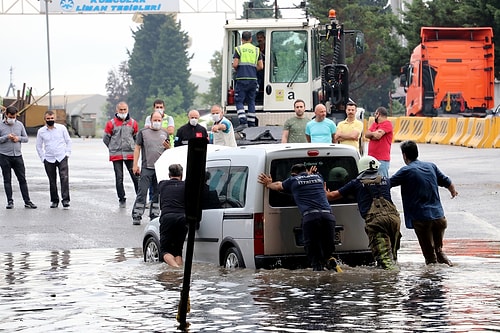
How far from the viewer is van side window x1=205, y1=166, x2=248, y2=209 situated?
13.5 m

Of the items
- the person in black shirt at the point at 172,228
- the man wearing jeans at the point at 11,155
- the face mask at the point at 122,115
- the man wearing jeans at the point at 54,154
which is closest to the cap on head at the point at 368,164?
the person in black shirt at the point at 172,228

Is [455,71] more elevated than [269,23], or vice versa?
[269,23]

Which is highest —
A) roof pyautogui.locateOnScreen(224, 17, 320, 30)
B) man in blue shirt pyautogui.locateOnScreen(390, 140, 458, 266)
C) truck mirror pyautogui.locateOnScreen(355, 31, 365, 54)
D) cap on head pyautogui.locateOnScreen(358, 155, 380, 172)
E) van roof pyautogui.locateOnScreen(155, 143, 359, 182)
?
roof pyautogui.locateOnScreen(224, 17, 320, 30)

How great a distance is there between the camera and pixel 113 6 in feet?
252

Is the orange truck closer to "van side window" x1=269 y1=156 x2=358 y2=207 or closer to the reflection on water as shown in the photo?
the reflection on water

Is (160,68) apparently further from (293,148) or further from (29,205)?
(293,148)

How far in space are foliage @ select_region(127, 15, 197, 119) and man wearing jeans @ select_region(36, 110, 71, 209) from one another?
125846 mm

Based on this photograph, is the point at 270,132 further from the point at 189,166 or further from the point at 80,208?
the point at 189,166

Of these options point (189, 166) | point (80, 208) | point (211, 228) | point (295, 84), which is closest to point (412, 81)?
point (295, 84)

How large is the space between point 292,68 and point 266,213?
43.8 ft

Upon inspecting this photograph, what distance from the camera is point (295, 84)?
26.1 m

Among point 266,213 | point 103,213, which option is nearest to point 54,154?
point 103,213

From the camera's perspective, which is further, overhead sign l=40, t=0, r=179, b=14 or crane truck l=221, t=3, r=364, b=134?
overhead sign l=40, t=0, r=179, b=14

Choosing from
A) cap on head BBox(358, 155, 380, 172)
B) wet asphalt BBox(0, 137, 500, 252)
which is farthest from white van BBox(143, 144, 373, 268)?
wet asphalt BBox(0, 137, 500, 252)
